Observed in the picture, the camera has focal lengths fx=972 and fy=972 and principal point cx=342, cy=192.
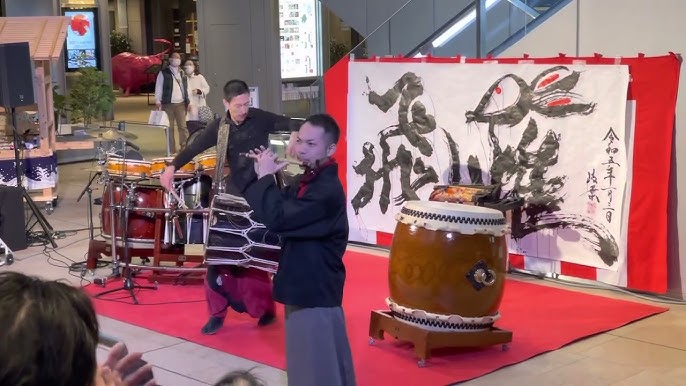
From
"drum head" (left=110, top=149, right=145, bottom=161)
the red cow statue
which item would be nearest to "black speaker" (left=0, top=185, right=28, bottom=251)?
"drum head" (left=110, top=149, right=145, bottom=161)

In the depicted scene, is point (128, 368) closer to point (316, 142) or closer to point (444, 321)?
point (316, 142)

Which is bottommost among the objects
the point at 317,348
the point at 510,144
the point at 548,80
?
the point at 317,348

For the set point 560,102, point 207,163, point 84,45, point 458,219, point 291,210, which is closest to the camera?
point 291,210

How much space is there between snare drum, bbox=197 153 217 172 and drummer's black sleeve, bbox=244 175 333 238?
10.6ft

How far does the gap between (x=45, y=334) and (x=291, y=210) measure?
279 centimetres

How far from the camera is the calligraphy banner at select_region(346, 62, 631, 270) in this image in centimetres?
715

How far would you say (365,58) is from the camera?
9.04 metres

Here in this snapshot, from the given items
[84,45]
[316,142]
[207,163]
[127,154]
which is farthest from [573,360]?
[84,45]

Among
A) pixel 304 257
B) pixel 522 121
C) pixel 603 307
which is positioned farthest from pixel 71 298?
pixel 522 121

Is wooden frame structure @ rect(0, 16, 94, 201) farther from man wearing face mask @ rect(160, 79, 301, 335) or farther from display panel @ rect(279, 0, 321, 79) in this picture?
display panel @ rect(279, 0, 321, 79)

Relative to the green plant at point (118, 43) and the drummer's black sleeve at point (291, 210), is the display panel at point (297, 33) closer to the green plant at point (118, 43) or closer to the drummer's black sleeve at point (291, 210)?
the drummer's black sleeve at point (291, 210)

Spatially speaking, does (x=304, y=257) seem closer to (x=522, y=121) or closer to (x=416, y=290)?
(x=416, y=290)

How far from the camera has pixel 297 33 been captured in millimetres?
18781

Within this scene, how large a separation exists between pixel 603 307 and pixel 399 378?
210 centimetres
